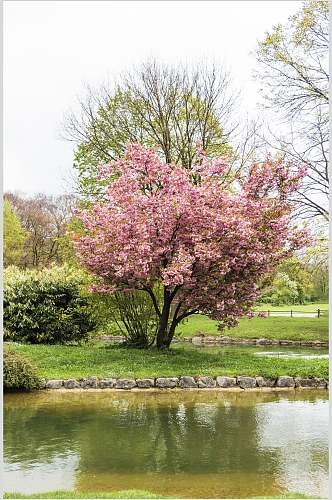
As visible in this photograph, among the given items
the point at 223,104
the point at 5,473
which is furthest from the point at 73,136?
the point at 5,473

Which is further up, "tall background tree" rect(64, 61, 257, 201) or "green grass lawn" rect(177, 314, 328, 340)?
"tall background tree" rect(64, 61, 257, 201)

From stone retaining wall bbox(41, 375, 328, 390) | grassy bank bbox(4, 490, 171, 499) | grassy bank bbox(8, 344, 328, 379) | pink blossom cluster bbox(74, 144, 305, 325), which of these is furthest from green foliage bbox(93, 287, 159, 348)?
grassy bank bbox(4, 490, 171, 499)

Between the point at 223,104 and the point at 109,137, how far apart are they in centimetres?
396

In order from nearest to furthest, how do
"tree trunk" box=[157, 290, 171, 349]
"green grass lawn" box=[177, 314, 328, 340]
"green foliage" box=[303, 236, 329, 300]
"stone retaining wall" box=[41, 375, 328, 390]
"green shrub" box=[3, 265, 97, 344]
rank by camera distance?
"stone retaining wall" box=[41, 375, 328, 390], "tree trunk" box=[157, 290, 171, 349], "green shrub" box=[3, 265, 97, 344], "green foliage" box=[303, 236, 329, 300], "green grass lawn" box=[177, 314, 328, 340]

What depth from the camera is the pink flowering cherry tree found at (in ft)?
42.2

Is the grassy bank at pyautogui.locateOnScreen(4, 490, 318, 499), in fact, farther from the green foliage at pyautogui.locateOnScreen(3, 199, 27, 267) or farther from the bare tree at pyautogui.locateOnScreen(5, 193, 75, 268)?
the bare tree at pyautogui.locateOnScreen(5, 193, 75, 268)

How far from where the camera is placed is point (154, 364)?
1263 cm

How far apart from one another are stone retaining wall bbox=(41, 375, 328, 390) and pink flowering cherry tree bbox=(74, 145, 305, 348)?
2.06m

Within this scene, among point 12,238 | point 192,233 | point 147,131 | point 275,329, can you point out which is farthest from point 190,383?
point 12,238

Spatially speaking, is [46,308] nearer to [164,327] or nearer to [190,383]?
[164,327]

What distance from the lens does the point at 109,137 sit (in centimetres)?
2172

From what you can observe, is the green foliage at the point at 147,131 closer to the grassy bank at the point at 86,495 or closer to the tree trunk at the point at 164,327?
the tree trunk at the point at 164,327

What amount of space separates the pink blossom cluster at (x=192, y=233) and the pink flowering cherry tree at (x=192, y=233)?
2cm

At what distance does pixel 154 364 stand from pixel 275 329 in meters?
13.9
